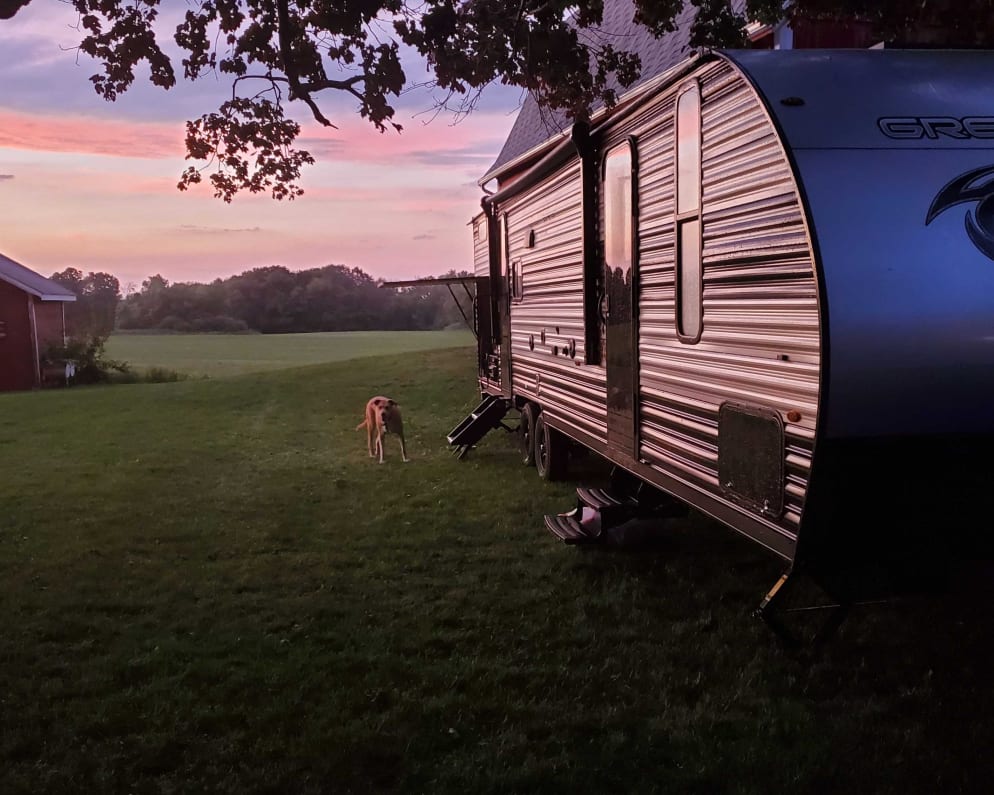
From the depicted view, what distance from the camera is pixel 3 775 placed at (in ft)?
12.6

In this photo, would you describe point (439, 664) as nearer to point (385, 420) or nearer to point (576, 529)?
point (576, 529)

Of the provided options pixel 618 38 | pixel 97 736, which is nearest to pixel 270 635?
pixel 97 736

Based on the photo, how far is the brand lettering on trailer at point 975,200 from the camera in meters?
3.52

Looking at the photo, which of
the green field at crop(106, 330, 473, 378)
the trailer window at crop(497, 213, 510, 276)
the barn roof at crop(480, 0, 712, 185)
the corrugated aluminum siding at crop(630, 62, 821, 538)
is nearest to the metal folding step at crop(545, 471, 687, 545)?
the corrugated aluminum siding at crop(630, 62, 821, 538)

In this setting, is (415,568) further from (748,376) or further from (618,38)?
A: (618,38)

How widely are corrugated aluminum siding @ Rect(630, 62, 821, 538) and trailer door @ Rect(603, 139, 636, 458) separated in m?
0.19

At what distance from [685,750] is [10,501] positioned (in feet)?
29.0

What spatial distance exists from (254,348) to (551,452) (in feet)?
115

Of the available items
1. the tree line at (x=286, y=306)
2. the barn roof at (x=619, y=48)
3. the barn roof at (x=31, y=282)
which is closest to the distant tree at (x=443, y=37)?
the barn roof at (x=619, y=48)

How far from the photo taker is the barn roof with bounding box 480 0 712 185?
43.3 ft

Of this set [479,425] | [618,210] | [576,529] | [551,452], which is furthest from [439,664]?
[479,425]

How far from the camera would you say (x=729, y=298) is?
4.40 meters

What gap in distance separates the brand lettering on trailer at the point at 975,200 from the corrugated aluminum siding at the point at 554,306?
3452 mm

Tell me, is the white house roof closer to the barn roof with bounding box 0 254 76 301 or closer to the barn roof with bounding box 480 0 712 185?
the barn roof with bounding box 480 0 712 185
